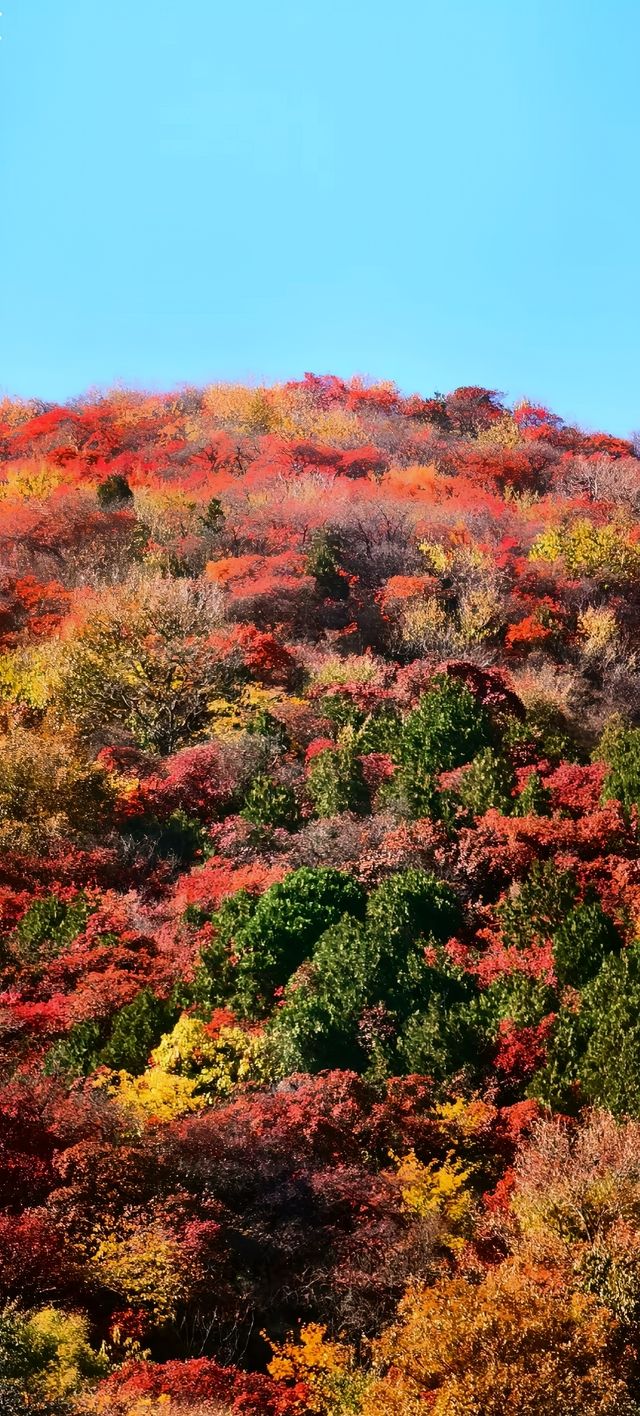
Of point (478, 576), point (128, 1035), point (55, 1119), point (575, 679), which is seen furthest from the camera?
point (478, 576)

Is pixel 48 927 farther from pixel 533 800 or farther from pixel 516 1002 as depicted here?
pixel 533 800

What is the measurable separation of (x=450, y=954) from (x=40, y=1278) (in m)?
9.46

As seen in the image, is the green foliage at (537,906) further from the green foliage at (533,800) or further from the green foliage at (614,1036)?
the green foliage at (533,800)

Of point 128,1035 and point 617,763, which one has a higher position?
point 617,763

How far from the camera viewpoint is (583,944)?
62.5 ft

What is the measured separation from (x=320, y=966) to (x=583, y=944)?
15.7 ft

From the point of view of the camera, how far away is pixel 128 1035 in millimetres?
18781

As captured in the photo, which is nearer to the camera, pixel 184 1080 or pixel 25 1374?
pixel 25 1374

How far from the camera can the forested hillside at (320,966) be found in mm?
12430

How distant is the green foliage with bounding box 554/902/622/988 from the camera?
61.9ft

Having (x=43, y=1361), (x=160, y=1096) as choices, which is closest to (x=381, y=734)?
(x=160, y=1096)

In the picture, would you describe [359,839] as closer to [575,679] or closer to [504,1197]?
[504,1197]

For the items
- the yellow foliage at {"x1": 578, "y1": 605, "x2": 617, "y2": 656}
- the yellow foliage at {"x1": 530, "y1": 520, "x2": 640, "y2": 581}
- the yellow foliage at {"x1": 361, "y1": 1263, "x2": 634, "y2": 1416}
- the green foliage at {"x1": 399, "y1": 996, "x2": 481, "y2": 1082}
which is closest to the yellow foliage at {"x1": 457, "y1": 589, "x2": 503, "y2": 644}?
the yellow foliage at {"x1": 578, "y1": 605, "x2": 617, "y2": 656}

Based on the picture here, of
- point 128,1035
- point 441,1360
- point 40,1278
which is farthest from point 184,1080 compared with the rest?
point 441,1360
